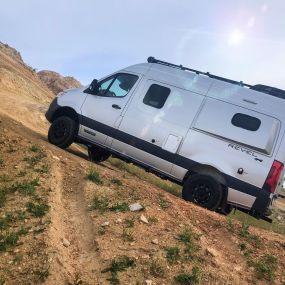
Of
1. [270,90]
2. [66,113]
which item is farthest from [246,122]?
[66,113]

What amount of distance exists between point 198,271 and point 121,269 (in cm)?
105

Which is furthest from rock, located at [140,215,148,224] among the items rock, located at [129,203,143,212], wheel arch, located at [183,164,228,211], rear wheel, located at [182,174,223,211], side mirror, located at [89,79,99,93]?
side mirror, located at [89,79,99,93]

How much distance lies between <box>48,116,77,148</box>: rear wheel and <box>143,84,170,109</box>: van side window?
2157 mm

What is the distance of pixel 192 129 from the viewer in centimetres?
974

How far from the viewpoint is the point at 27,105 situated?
21406 mm

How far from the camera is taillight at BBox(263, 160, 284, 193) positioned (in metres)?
8.84

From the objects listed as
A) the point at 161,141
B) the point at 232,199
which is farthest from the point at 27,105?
the point at 232,199

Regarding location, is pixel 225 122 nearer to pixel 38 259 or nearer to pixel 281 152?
pixel 281 152

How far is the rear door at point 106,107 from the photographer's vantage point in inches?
426

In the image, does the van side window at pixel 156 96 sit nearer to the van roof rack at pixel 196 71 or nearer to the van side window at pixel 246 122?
the van roof rack at pixel 196 71

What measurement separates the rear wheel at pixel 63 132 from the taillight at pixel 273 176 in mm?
5090

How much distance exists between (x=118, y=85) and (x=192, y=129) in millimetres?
2496

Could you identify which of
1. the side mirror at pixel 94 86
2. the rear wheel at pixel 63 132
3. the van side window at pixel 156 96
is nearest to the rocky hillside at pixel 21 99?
the rear wheel at pixel 63 132

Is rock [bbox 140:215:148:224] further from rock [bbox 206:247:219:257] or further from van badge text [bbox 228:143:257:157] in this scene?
van badge text [bbox 228:143:257:157]
